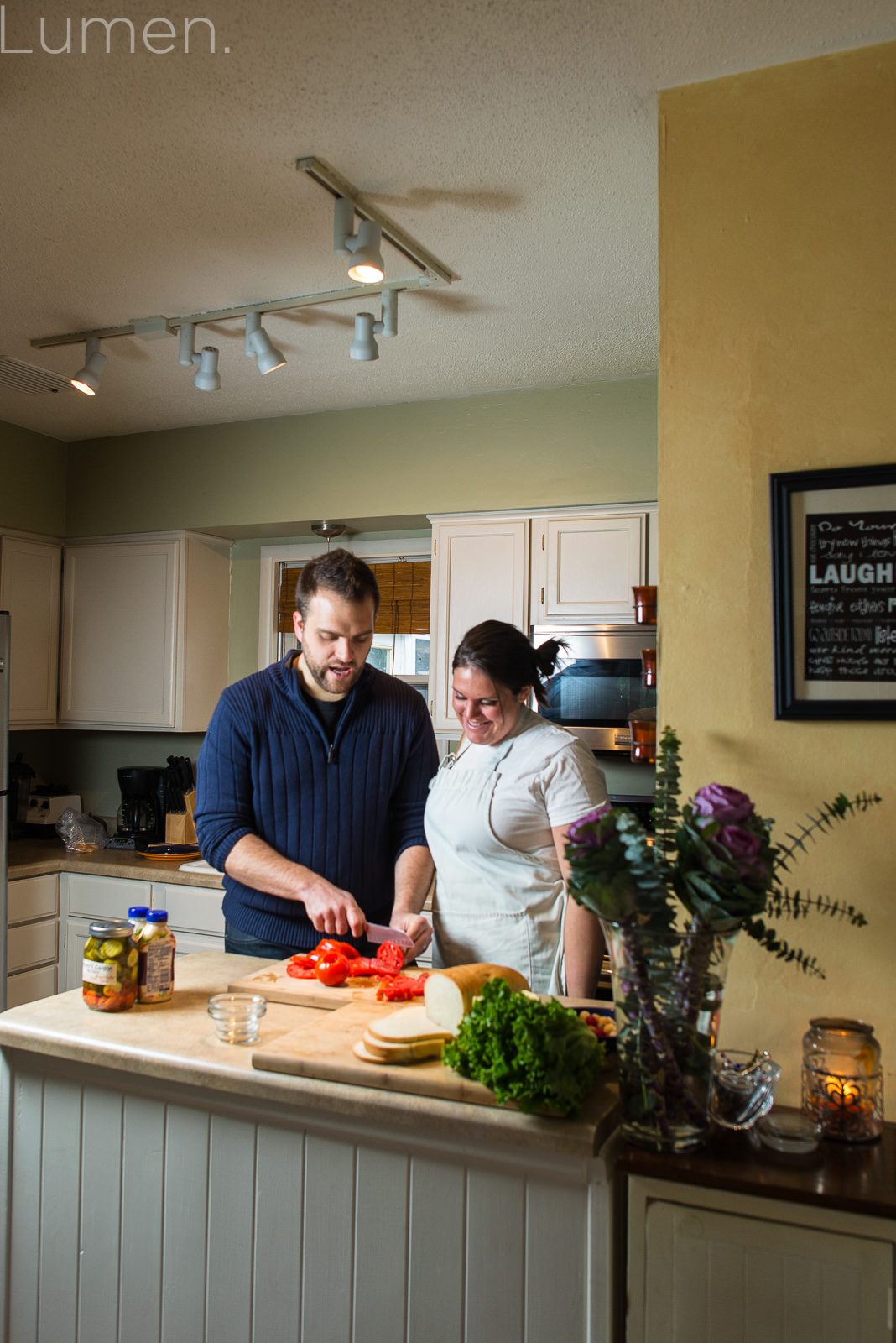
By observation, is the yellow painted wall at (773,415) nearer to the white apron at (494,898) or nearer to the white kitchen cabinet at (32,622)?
the white apron at (494,898)

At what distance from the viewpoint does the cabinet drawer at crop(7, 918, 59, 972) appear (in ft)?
12.3

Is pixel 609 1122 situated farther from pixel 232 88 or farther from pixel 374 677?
pixel 232 88

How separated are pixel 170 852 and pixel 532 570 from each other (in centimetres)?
184

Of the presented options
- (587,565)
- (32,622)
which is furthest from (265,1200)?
(32,622)

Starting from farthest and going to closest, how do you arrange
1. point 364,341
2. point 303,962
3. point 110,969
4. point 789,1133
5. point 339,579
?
point 364,341 < point 339,579 < point 303,962 < point 110,969 < point 789,1133

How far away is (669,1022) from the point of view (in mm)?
1294

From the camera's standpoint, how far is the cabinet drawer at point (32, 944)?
12.3 ft

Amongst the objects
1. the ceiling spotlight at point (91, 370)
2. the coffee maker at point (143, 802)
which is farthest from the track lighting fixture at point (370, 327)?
the coffee maker at point (143, 802)

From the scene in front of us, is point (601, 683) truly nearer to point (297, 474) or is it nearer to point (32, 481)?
point (297, 474)

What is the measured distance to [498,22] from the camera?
1643 mm

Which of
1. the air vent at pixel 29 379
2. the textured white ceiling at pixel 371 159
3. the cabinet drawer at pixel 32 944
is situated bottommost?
the cabinet drawer at pixel 32 944

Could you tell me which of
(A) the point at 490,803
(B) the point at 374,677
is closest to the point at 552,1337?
(A) the point at 490,803

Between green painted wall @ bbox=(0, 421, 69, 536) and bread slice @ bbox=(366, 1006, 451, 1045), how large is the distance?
3.34 m

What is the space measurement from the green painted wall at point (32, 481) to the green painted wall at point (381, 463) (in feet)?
0.20
